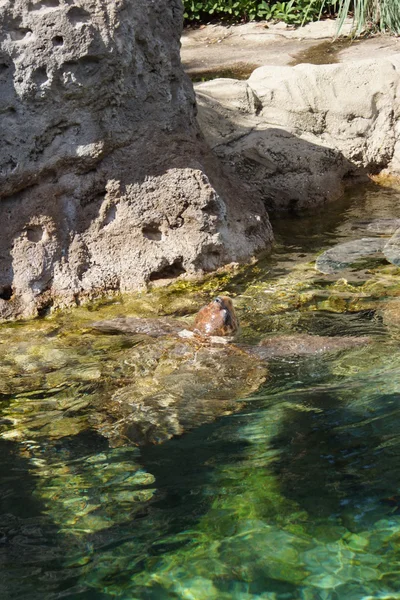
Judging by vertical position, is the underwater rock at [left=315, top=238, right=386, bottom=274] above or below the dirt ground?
below

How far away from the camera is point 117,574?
10.6ft

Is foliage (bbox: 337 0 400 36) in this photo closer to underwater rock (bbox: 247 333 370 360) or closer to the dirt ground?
the dirt ground

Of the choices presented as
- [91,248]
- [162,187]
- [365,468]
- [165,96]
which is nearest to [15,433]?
[365,468]

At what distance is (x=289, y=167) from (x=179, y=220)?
2.34m

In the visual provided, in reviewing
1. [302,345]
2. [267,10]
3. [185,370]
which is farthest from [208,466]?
[267,10]

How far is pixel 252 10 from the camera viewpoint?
51.1 feet

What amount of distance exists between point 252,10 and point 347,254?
10.0 m

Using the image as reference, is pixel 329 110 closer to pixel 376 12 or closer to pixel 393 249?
pixel 393 249

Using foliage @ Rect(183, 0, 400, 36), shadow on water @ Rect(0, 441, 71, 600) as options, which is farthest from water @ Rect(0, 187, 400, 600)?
foliage @ Rect(183, 0, 400, 36)

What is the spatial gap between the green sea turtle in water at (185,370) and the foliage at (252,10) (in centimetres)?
1079

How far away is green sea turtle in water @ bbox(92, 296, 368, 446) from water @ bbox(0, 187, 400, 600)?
0.02 metres

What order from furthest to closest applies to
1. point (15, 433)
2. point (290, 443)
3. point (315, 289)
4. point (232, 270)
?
point (232, 270) < point (315, 289) < point (15, 433) < point (290, 443)

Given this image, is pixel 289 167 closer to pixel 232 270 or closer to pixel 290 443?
pixel 232 270

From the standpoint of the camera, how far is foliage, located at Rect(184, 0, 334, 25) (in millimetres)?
14914
